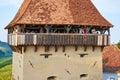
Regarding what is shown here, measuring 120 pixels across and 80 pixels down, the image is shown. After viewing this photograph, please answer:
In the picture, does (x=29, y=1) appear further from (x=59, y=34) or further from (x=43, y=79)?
Result: (x=43, y=79)

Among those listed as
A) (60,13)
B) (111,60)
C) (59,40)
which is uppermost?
(60,13)

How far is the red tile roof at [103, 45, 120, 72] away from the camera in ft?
120

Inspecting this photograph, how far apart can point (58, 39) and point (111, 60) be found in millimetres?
12799

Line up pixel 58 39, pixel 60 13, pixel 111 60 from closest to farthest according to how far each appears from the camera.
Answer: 1. pixel 58 39
2. pixel 60 13
3. pixel 111 60

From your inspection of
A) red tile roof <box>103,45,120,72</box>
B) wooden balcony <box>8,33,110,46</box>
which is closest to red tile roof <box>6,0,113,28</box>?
wooden balcony <box>8,33,110,46</box>

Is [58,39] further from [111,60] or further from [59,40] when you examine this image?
[111,60]

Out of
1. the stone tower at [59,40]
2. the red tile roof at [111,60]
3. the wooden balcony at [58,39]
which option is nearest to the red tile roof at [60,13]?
the stone tower at [59,40]

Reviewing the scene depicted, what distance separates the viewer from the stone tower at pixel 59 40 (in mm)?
26422

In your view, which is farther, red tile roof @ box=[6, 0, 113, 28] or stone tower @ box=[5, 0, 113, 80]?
red tile roof @ box=[6, 0, 113, 28]

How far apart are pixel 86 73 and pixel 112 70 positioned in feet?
28.8

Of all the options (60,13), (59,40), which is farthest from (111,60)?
(59,40)

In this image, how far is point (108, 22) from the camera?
1131 inches

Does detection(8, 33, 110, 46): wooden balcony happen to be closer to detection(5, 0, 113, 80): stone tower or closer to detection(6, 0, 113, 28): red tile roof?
detection(5, 0, 113, 80): stone tower

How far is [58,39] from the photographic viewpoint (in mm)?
26797
